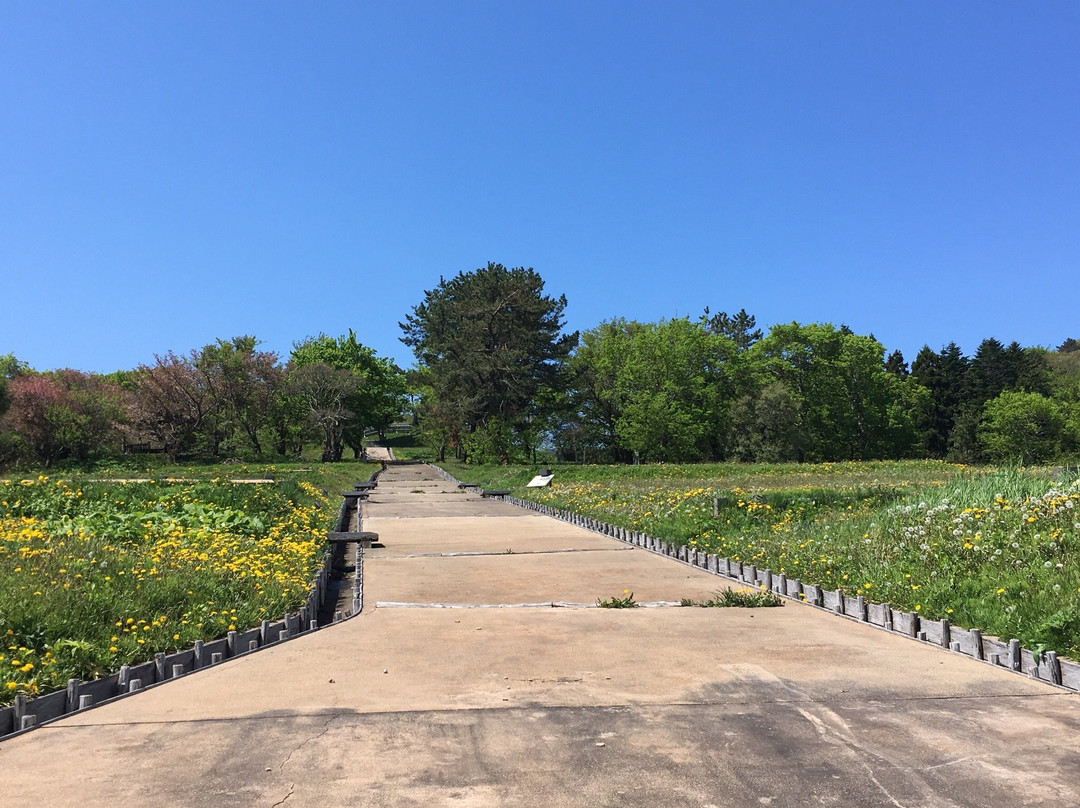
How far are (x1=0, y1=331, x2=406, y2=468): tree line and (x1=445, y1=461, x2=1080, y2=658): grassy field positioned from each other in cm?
3625

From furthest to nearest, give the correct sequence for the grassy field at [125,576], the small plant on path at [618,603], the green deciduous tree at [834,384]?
1. the green deciduous tree at [834,384]
2. the small plant on path at [618,603]
3. the grassy field at [125,576]

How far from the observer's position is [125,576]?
7887 millimetres

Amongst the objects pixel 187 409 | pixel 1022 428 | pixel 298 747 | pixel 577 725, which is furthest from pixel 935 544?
pixel 1022 428

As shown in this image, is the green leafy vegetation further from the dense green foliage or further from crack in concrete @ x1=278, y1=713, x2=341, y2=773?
the dense green foliage

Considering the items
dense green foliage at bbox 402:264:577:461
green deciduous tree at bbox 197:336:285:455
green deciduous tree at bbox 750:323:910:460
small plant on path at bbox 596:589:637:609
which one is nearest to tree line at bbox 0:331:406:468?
green deciduous tree at bbox 197:336:285:455

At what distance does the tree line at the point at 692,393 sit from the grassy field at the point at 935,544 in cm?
3680

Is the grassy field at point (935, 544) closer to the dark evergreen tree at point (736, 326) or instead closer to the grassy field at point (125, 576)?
the grassy field at point (125, 576)

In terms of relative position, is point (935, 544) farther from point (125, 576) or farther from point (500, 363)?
point (500, 363)

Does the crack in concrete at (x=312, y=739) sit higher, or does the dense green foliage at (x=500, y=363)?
the dense green foliage at (x=500, y=363)

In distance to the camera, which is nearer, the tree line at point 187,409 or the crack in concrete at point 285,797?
the crack in concrete at point 285,797

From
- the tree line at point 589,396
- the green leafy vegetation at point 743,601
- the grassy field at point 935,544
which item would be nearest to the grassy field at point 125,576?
the green leafy vegetation at point 743,601

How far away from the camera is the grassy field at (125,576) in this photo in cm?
600

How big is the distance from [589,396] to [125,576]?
178 ft

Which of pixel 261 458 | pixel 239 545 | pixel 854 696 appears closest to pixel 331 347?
pixel 261 458
